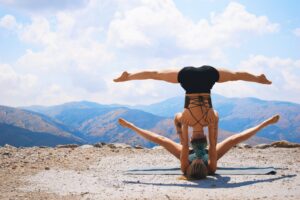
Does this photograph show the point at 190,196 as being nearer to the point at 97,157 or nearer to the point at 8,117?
the point at 97,157

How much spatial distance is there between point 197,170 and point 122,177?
201cm

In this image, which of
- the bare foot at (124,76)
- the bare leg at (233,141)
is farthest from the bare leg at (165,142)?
the bare foot at (124,76)

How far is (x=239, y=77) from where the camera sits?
10070 millimetres

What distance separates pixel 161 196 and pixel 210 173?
2.92 metres

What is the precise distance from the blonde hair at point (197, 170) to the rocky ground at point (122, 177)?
0.19 meters

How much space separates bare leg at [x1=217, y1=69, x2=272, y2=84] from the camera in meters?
9.98

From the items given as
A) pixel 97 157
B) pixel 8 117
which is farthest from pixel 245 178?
pixel 8 117

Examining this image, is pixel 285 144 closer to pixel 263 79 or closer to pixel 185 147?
pixel 263 79

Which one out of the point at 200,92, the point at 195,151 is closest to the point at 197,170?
the point at 195,151

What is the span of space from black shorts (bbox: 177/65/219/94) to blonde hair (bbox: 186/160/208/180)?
5.93 feet

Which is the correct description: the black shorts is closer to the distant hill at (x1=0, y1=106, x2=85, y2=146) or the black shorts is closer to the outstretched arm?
the outstretched arm

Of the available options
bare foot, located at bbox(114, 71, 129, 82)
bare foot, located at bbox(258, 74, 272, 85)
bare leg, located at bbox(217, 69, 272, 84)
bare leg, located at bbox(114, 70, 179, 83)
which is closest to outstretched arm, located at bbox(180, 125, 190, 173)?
bare leg, located at bbox(114, 70, 179, 83)

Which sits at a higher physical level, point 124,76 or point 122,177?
point 124,76

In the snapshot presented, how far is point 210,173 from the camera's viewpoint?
10.1 meters
